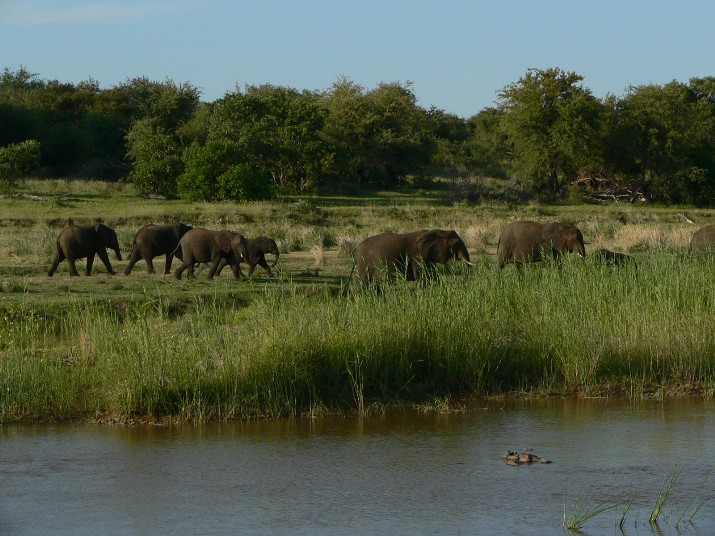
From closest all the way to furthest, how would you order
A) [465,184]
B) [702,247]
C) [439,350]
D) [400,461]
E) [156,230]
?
[400,461]
[439,350]
[702,247]
[156,230]
[465,184]

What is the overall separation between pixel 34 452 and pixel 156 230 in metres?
11.3

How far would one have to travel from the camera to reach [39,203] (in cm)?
3666

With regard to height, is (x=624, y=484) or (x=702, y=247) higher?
(x=702, y=247)

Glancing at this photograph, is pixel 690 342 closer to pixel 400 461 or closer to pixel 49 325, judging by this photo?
pixel 400 461

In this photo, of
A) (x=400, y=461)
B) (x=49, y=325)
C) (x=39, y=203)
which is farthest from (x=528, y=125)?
(x=400, y=461)

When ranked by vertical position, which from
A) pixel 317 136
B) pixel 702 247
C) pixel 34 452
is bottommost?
pixel 34 452

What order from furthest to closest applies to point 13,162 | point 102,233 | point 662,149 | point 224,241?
point 662,149 → point 13,162 → point 102,233 → point 224,241

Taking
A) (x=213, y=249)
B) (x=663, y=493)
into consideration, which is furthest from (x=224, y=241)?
(x=663, y=493)

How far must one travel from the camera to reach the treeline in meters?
45.5

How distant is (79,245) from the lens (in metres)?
20.2

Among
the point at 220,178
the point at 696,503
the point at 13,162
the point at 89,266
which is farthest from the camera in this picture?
the point at 13,162

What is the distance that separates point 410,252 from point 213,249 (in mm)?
3984

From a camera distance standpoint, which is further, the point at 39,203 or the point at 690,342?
the point at 39,203

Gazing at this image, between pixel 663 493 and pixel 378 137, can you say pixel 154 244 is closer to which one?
pixel 663 493
